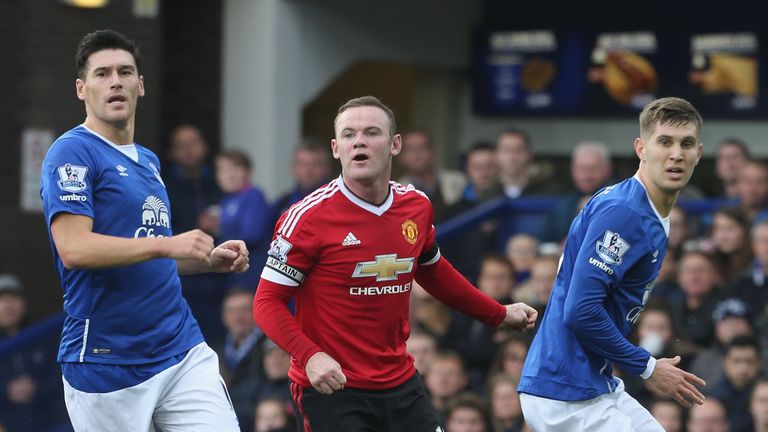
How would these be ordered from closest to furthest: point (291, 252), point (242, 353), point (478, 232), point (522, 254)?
1. point (291, 252)
2. point (522, 254)
3. point (242, 353)
4. point (478, 232)

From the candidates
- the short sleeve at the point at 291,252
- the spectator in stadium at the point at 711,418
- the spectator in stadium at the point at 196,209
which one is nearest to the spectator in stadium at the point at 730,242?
the spectator in stadium at the point at 711,418

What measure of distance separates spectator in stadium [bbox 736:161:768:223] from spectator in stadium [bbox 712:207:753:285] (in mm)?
150

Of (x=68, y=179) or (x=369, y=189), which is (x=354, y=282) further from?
(x=68, y=179)

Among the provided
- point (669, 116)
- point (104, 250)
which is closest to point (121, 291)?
point (104, 250)

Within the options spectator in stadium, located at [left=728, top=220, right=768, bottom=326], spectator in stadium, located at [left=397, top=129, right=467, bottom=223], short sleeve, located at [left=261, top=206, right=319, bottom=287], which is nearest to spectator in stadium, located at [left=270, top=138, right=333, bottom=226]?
spectator in stadium, located at [left=397, top=129, right=467, bottom=223]

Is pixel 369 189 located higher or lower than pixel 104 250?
higher

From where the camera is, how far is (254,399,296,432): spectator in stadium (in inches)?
384

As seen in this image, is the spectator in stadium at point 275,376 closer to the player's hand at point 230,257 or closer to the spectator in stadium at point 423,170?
the spectator in stadium at point 423,170

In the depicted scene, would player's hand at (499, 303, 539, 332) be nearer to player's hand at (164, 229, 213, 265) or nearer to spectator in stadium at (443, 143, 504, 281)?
player's hand at (164, 229, 213, 265)

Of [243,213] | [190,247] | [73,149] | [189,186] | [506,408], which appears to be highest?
[73,149]

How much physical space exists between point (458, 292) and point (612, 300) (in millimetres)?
774

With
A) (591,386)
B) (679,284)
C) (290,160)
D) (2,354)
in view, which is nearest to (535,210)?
(679,284)

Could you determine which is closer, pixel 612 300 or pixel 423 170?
pixel 612 300

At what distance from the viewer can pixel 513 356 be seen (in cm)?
958
